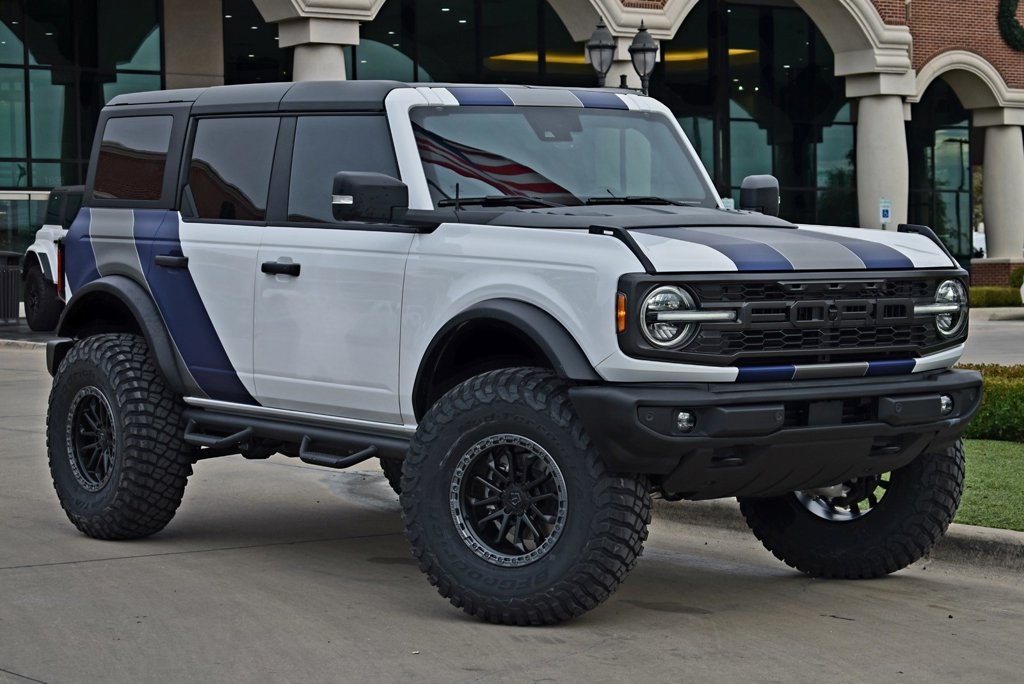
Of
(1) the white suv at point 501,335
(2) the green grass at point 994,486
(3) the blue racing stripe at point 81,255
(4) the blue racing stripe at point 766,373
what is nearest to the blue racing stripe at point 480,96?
Answer: (1) the white suv at point 501,335

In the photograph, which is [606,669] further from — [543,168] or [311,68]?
[311,68]

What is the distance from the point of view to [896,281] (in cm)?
679

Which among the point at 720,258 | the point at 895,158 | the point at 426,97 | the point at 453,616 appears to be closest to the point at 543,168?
the point at 426,97

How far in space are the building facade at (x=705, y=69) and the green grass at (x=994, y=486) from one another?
61.3 feet

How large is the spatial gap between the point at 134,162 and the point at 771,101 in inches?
1603

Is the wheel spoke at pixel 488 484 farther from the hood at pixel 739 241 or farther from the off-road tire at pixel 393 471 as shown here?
the off-road tire at pixel 393 471

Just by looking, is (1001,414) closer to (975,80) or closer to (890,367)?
(890,367)

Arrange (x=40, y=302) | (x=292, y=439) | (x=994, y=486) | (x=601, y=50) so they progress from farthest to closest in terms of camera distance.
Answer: (x=40, y=302) → (x=601, y=50) → (x=994, y=486) → (x=292, y=439)

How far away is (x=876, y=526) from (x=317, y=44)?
22.5 metres

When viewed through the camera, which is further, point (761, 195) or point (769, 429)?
point (761, 195)

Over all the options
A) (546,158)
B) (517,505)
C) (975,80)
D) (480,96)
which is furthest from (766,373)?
(975,80)

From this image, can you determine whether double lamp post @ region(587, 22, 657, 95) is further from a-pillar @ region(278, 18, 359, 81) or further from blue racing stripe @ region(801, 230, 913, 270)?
blue racing stripe @ region(801, 230, 913, 270)

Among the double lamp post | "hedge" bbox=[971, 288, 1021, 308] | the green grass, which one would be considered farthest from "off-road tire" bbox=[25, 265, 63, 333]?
the green grass

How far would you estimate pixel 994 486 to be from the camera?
9828 millimetres
